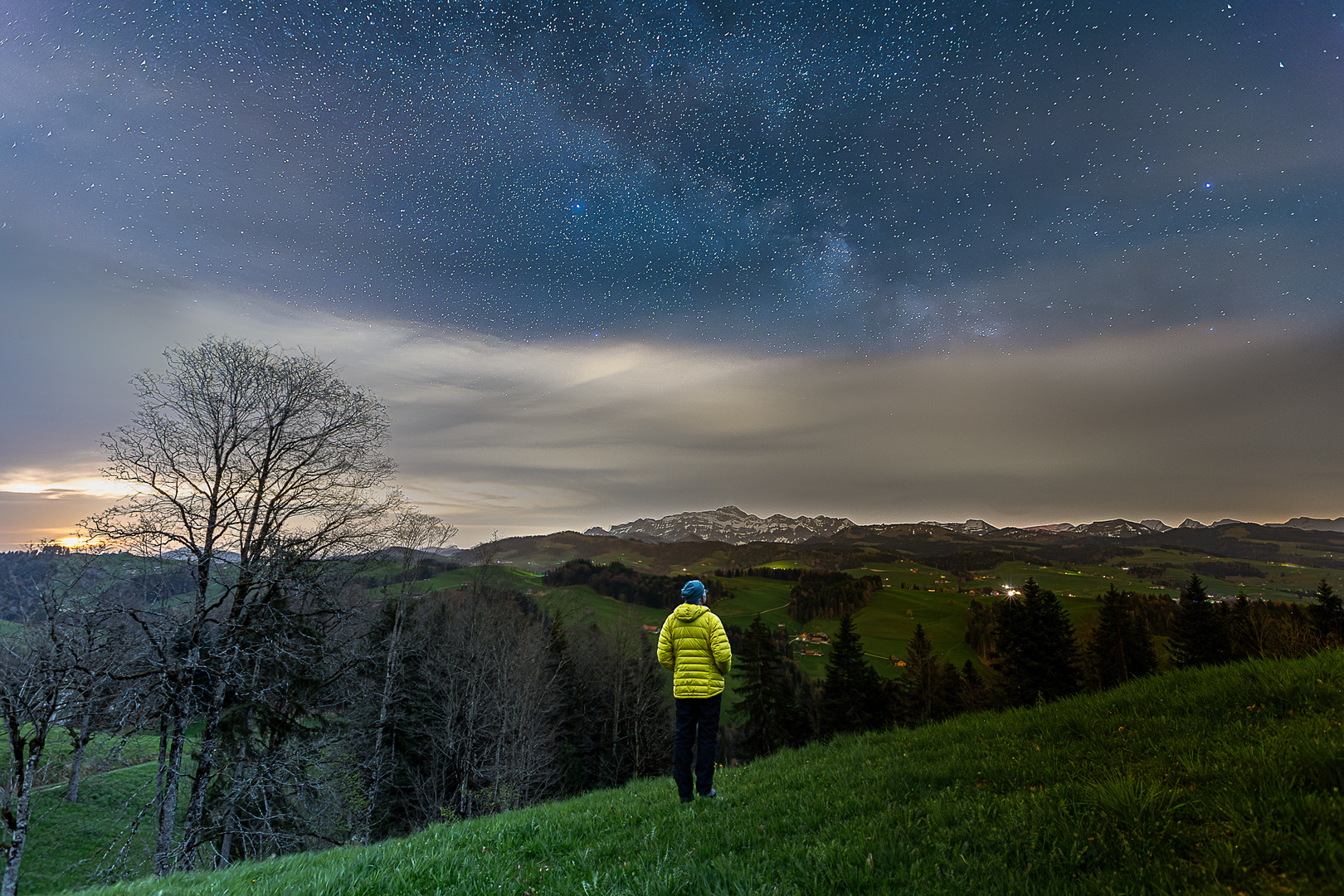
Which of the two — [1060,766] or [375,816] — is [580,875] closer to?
[1060,766]

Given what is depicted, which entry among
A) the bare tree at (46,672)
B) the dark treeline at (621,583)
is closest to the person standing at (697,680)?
the bare tree at (46,672)

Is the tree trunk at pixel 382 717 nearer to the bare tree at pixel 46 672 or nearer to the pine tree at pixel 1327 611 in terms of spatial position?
the bare tree at pixel 46 672

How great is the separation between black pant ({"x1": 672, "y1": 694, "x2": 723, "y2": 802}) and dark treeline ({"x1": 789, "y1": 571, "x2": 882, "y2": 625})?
14947 centimetres

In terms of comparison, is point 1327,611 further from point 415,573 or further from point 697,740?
point 415,573

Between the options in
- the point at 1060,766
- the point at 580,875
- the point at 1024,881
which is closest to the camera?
the point at 1024,881

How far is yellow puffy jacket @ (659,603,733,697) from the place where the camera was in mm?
7562

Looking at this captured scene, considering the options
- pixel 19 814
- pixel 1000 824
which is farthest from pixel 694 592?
pixel 19 814

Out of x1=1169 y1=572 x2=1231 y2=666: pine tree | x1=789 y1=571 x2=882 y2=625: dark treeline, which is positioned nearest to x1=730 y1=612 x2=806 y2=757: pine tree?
x1=1169 y1=572 x2=1231 y2=666: pine tree

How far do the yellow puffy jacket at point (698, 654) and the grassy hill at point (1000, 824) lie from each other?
143cm

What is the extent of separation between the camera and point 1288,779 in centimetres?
399

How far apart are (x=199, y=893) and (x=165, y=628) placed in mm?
12037

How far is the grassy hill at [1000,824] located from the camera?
3.58 meters

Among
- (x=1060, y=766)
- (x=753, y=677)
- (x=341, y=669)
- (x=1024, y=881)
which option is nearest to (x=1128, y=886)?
(x=1024, y=881)

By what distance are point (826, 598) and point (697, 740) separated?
163 metres
